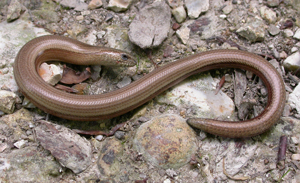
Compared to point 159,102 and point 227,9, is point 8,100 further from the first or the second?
point 227,9

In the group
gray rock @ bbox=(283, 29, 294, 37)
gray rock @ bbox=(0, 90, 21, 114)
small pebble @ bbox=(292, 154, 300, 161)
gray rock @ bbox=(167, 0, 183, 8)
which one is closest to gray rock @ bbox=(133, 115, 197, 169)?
small pebble @ bbox=(292, 154, 300, 161)

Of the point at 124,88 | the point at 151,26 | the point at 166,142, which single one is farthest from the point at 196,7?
the point at 166,142

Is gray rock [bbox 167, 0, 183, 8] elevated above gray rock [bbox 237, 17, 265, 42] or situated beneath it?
situated beneath

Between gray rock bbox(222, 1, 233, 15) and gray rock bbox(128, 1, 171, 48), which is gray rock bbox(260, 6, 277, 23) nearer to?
gray rock bbox(222, 1, 233, 15)

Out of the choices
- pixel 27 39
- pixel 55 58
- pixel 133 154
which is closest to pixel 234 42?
pixel 133 154

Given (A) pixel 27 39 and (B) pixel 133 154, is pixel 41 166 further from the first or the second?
(A) pixel 27 39
